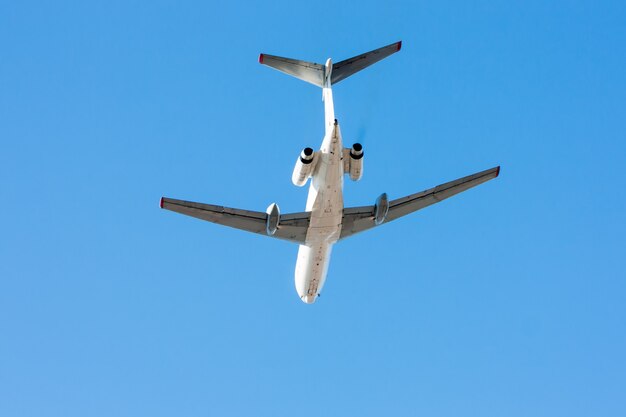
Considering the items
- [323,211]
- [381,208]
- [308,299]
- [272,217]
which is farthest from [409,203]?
[308,299]

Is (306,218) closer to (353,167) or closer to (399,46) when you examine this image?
(353,167)

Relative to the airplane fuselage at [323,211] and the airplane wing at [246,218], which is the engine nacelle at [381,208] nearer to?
the airplane fuselage at [323,211]

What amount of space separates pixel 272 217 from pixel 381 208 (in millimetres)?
5317

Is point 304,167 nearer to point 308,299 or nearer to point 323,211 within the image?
point 323,211

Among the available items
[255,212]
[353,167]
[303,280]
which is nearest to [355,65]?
[353,167]

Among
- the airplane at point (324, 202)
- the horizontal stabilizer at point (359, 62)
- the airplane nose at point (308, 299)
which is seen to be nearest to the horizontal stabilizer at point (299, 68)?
the airplane at point (324, 202)

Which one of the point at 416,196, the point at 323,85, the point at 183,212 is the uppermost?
the point at 323,85

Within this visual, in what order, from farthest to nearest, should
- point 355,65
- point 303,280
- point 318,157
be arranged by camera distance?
point 303,280, point 355,65, point 318,157

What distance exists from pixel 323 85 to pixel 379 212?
6666mm

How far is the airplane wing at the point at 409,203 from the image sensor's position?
41500 mm

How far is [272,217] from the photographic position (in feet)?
131

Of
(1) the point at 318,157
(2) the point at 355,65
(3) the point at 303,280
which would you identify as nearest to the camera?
(1) the point at 318,157

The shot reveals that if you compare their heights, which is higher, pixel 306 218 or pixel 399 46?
pixel 399 46

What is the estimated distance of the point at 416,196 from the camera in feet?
Answer: 137
